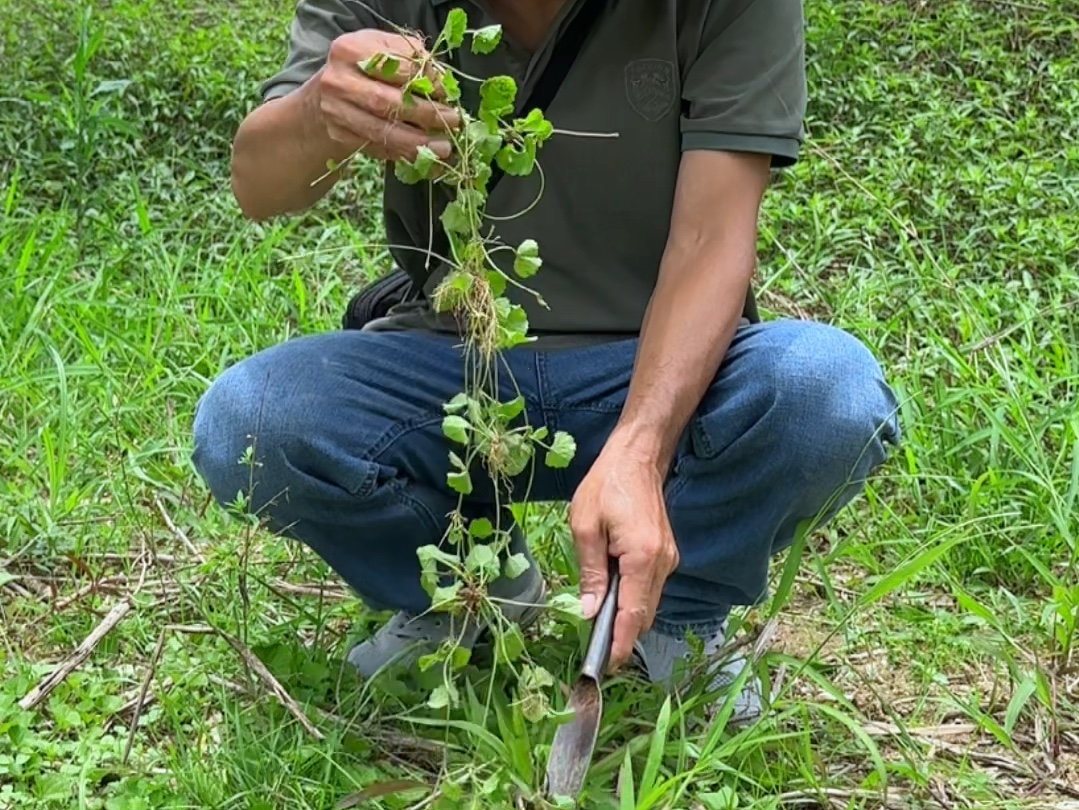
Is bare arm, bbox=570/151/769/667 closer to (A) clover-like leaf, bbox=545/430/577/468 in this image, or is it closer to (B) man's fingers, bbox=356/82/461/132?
(A) clover-like leaf, bbox=545/430/577/468

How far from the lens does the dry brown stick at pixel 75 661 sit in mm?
1813

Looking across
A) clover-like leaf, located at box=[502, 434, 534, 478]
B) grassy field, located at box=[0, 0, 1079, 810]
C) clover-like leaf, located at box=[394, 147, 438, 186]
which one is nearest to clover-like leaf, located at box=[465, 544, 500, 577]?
clover-like leaf, located at box=[502, 434, 534, 478]

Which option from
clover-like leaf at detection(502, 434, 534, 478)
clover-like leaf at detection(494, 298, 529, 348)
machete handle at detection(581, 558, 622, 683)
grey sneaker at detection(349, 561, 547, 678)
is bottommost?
grey sneaker at detection(349, 561, 547, 678)

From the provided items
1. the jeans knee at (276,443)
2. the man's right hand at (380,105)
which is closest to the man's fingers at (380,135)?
the man's right hand at (380,105)

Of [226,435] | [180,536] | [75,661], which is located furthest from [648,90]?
[75,661]

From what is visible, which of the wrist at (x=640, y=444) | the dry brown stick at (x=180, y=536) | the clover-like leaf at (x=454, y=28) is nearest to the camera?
the clover-like leaf at (x=454, y=28)

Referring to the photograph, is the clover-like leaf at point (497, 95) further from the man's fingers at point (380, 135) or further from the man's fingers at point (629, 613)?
the man's fingers at point (629, 613)

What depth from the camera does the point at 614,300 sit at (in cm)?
191

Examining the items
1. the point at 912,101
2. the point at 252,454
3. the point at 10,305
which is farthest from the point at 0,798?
the point at 912,101

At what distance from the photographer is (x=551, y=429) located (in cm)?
187

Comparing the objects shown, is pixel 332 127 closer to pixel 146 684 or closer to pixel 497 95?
pixel 497 95

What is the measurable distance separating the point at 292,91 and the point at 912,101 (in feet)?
10.0

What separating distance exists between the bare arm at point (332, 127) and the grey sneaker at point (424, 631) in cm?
62

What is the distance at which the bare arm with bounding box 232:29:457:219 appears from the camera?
1502 millimetres
